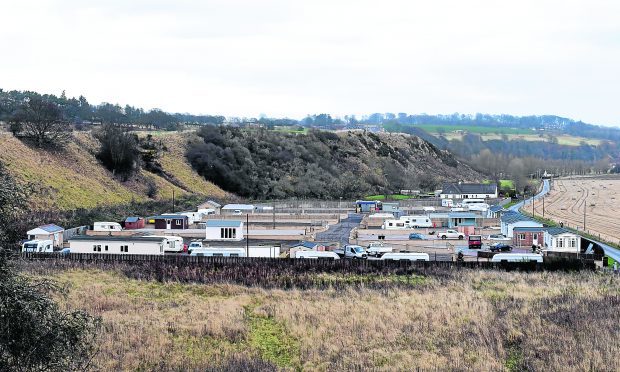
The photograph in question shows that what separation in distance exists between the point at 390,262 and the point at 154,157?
43050 millimetres

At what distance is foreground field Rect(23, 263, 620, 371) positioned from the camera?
53.7ft

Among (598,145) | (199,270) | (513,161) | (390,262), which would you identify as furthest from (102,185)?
(598,145)

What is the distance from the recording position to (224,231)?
37469 mm

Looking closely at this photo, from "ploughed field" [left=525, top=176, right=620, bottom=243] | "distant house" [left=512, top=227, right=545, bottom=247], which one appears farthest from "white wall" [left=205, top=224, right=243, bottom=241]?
"ploughed field" [left=525, top=176, right=620, bottom=243]

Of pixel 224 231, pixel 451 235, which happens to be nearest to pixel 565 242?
pixel 451 235

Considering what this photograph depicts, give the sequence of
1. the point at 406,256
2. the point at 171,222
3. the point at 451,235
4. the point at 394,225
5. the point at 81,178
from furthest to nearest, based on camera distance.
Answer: the point at 81,178
the point at 394,225
the point at 171,222
the point at 451,235
the point at 406,256

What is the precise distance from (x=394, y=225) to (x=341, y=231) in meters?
3.89

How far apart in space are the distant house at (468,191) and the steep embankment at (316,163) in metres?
11.1

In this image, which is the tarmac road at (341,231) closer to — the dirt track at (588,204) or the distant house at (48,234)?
the distant house at (48,234)

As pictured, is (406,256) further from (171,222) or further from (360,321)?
(171,222)

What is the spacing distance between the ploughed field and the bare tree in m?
40.1

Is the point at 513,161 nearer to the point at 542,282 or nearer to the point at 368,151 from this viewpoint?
the point at 368,151

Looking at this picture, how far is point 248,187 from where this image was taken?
72.3 m

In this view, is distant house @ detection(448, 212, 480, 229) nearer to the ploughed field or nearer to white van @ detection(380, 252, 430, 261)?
the ploughed field
